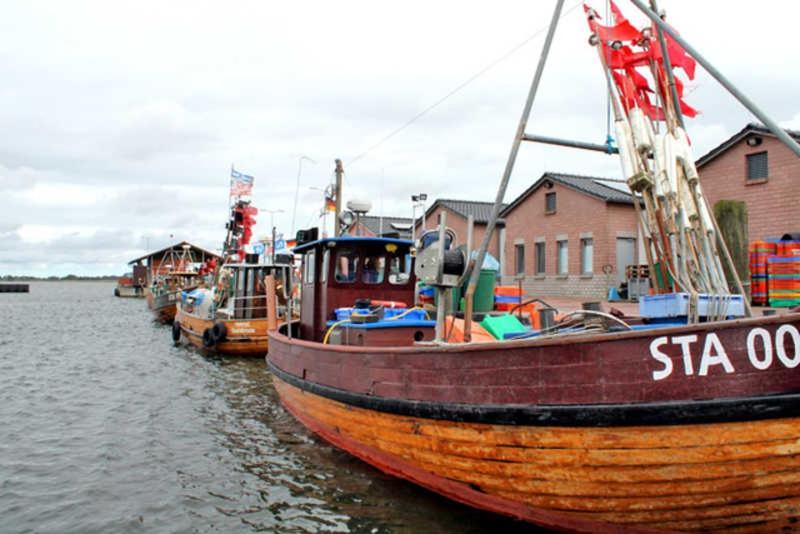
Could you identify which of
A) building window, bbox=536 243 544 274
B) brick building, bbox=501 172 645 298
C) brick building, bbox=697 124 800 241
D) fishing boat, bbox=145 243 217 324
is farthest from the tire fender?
brick building, bbox=697 124 800 241

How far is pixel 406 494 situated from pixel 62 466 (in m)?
4.58

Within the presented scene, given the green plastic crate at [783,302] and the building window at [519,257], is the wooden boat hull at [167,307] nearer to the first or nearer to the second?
the building window at [519,257]

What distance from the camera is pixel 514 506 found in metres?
5.07

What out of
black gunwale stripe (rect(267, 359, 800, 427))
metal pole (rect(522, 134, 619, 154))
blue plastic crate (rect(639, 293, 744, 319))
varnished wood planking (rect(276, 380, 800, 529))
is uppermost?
metal pole (rect(522, 134, 619, 154))

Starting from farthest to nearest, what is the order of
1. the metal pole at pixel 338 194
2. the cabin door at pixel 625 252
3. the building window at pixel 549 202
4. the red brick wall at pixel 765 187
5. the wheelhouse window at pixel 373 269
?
the building window at pixel 549 202
the cabin door at pixel 625 252
the red brick wall at pixel 765 187
the metal pole at pixel 338 194
the wheelhouse window at pixel 373 269

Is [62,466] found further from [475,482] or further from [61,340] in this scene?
[61,340]

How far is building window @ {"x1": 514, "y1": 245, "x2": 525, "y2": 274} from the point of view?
28391 mm

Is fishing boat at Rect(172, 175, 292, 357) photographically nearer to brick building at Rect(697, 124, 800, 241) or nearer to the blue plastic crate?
the blue plastic crate

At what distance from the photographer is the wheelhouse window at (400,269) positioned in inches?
396

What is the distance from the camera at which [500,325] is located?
7.05m

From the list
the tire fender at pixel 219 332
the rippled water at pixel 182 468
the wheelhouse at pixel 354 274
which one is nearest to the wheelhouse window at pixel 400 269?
the wheelhouse at pixel 354 274

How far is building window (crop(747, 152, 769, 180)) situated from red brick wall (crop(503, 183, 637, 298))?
14.7ft

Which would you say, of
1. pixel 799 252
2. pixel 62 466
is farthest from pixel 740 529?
pixel 799 252

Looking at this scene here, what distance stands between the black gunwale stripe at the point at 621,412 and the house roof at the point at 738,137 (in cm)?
1739
